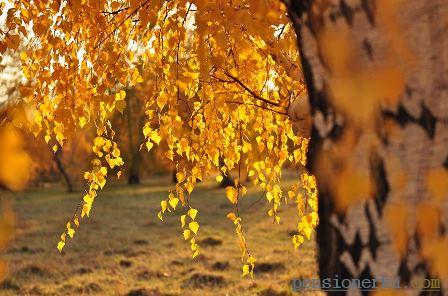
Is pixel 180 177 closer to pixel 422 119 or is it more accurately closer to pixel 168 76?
pixel 168 76

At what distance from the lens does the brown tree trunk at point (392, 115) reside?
197cm

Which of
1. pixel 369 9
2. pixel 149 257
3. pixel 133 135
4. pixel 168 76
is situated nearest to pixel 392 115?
pixel 369 9

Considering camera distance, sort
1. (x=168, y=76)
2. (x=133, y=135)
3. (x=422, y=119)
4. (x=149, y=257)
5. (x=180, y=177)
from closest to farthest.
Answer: (x=422, y=119), (x=168, y=76), (x=180, y=177), (x=149, y=257), (x=133, y=135)

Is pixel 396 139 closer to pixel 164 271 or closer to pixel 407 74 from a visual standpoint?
pixel 407 74

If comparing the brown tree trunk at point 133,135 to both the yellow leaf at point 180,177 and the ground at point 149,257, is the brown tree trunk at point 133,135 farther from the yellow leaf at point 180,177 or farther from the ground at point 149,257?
the yellow leaf at point 180,177

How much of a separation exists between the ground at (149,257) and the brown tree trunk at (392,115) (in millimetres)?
3088

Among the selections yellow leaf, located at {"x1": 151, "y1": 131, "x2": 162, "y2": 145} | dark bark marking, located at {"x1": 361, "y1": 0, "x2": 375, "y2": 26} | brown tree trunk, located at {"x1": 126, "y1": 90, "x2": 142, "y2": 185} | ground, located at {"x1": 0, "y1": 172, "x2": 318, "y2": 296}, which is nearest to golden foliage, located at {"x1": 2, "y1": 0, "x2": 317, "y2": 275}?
yellow leaf, located at {"x1": 151, "y1": 131, "x2": 162, "y2": 145}

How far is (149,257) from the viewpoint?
38.4 feet

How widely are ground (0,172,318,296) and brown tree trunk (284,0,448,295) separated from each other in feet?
10.1

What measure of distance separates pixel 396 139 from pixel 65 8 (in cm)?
308

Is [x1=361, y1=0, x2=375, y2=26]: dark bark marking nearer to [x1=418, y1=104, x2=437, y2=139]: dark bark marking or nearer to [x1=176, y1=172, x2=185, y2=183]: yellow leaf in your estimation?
[x1=418, y1=104, x2=437, y2=139]: dark bark marking

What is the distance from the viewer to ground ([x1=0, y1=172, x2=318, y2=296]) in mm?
9188

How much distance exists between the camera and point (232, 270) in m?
10.2

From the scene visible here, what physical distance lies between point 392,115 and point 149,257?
33.4ft
